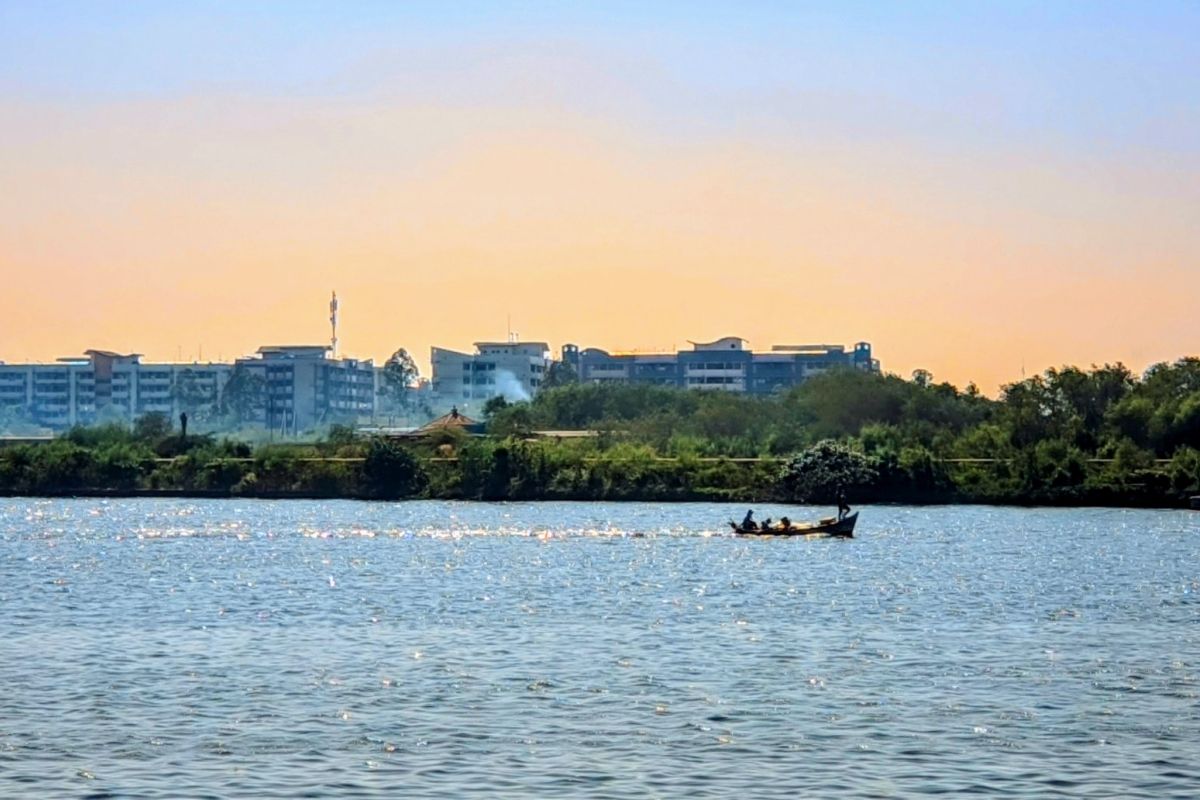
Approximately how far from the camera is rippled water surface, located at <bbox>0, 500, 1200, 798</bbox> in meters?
27.4

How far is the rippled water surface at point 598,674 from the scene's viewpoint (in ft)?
90.0

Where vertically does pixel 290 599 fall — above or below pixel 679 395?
below

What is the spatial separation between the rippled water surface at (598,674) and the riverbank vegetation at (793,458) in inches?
1839

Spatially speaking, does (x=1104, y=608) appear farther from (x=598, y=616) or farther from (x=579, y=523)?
(x=579, y=523)

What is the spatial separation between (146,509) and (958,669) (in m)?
87.3

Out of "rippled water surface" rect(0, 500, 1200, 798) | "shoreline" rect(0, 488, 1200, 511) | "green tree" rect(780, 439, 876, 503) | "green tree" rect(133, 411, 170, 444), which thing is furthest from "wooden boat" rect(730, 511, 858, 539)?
"green tree" rect(133, 411, 170, 444)

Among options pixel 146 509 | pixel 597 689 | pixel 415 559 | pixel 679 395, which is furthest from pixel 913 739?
pixel 679 395

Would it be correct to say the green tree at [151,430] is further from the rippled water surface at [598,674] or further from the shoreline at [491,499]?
the rippled water surface at [598,674]

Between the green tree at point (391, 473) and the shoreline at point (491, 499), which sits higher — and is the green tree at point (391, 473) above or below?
above

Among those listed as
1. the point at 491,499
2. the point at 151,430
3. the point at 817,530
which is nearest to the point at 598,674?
the point at 817,530

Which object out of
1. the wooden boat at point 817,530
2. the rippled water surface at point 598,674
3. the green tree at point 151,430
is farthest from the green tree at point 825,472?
the green tree at point 151,430

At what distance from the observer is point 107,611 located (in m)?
49.6

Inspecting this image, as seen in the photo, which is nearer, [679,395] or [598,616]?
[598,616]

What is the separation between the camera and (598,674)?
3716 centimetres
